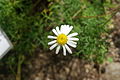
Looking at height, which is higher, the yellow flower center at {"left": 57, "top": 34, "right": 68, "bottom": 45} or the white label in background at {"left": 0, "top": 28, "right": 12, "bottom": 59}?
the white label in background at {"left": 0, "top": 28, "right": 12, "bottom": 59}

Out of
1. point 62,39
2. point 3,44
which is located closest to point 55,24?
point 3,44

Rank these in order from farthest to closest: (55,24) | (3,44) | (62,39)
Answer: (55,24) < (3,44) < (62,39)

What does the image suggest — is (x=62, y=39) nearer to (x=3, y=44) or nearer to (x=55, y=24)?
(x=3, y=44)

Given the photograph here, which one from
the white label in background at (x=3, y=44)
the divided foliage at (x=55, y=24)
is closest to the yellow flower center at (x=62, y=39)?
the divided foliage at (x=55, y=24)

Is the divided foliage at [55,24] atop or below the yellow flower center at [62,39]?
atop

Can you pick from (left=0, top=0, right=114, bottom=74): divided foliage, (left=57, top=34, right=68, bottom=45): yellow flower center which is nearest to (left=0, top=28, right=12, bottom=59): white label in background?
(left=0, top=0, right=114, bottom=74): divided foliage

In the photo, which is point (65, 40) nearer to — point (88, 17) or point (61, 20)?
point (88, 17)

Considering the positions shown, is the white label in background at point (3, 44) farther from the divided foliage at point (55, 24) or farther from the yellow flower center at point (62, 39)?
the yellow flower center at point (62, 39)

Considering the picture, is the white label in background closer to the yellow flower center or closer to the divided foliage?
the divided foliage

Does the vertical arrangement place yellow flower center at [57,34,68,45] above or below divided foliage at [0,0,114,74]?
below

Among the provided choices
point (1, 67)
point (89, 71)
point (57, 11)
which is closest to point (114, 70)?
point (89, 71)

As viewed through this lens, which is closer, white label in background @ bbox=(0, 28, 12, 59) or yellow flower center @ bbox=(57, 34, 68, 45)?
yellow flower center @ bbox=(57, 34, 68, 45)

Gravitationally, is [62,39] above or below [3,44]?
below
